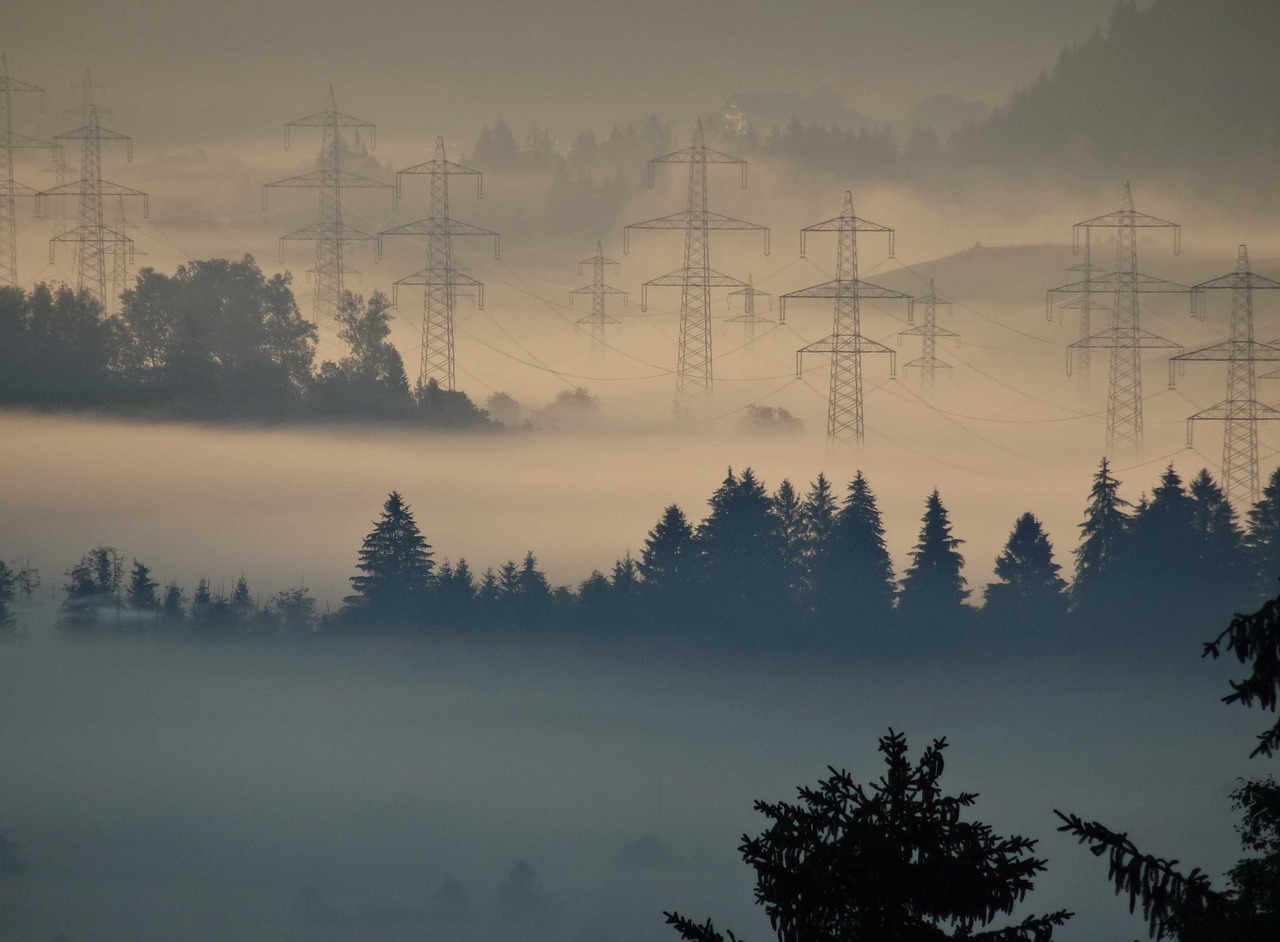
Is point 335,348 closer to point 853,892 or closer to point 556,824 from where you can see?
point 556,824

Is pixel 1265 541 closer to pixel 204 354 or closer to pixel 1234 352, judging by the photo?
pixel 1234 352

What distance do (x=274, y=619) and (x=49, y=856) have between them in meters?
34.7

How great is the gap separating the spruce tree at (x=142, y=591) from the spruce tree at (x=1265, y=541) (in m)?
117

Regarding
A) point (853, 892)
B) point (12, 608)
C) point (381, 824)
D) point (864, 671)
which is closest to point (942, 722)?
point (864, 671)

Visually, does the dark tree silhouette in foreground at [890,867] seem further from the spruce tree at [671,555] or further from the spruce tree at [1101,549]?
the spruce tree at [671,555]

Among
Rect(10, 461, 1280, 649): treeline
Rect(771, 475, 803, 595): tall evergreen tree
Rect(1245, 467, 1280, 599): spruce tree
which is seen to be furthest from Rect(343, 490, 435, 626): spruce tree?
Rect(1245, 467, 1280, 599): spruce tree

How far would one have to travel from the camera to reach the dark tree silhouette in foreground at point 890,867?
13.6 meters

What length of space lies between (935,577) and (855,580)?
657cm

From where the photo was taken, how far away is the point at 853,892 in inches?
539

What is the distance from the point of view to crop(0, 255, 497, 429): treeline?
6639 inches

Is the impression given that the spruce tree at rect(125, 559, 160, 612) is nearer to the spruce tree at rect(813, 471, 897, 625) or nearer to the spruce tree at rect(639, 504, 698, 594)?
the spruce tree at rect(639, 504, 698, 594)

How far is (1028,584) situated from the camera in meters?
131

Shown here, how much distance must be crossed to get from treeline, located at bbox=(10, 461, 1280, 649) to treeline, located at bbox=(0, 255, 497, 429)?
40407mm

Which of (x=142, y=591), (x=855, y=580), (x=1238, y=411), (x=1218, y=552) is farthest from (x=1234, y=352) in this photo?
(x=142, y=591)
